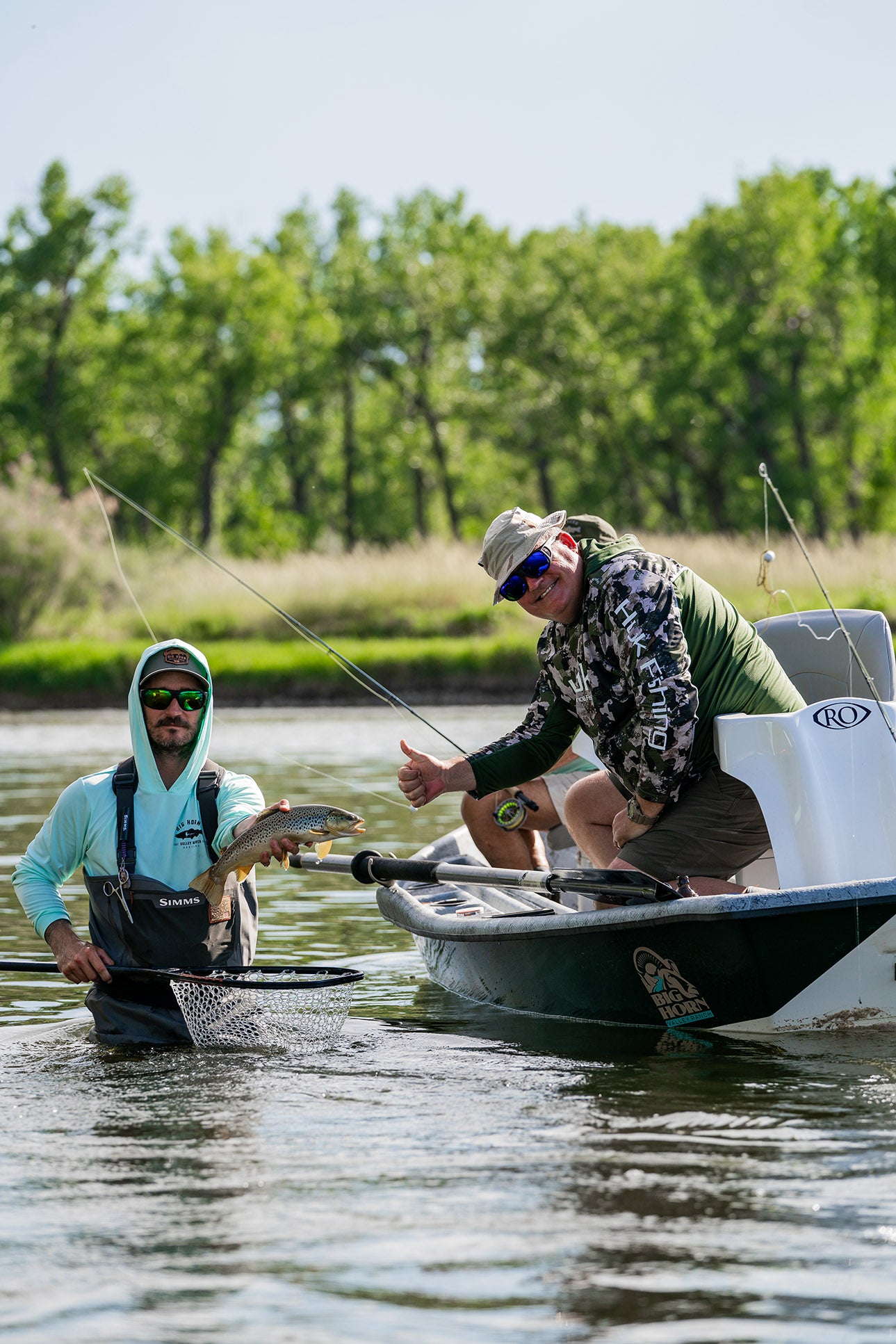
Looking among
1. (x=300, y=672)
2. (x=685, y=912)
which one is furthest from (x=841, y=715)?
(x=300, y=672)

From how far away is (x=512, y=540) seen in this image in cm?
500

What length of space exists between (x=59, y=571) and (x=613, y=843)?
26490 mm

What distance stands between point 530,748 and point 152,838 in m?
1.46

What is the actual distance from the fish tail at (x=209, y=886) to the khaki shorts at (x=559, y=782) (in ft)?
6.83

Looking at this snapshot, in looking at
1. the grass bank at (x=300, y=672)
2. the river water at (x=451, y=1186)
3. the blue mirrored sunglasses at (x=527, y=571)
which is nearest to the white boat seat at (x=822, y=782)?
the river water at (x=451, y=1186)

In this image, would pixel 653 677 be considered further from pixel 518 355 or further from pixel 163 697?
pixel 518 355

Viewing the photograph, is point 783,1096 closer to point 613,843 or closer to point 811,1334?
point 613,843

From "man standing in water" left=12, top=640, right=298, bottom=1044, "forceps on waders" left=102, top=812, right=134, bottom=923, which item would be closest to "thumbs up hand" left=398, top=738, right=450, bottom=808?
"man standing in water" left=12, top=640, right=298, bottom=1044

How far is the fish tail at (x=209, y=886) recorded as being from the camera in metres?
5.00

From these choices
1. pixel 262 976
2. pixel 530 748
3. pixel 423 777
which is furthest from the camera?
pixel 530 748

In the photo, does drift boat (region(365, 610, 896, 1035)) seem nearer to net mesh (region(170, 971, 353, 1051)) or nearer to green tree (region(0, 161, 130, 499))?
net mesh (region(170, 971, 353, 1051))

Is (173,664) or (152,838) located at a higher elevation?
(173,664)

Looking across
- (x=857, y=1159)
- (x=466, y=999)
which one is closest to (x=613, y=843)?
(x=466, y=999)

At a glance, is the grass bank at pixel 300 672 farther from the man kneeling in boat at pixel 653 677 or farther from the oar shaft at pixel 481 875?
the man kneeling in boat at pixel 653 677
